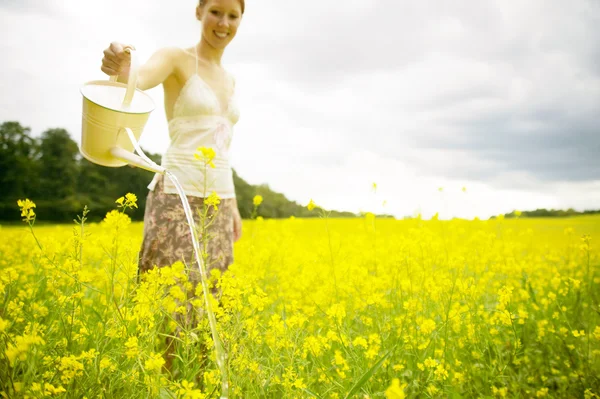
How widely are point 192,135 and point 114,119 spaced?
0.77 m

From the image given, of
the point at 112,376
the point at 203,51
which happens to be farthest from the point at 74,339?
the point at 203,51

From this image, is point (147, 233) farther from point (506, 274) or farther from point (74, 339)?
point (506, 274)

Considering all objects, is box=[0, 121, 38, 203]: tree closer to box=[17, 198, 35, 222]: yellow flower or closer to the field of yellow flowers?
the field of yellow flowers

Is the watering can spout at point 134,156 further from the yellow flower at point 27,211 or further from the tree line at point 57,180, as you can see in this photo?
the tree line at point 57,180

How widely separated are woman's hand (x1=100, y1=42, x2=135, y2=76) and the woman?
1.47ft

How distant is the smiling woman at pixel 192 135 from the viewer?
6.73 ft

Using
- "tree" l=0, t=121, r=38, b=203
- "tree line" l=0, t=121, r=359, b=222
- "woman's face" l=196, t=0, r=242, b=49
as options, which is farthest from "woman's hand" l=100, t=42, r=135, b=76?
"tree" l=0, t=121, r=38, b=203

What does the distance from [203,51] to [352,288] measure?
5.41 ft

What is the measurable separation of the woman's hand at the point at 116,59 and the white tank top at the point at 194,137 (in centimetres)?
64

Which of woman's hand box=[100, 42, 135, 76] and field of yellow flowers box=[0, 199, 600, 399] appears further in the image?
woman's hand box=[100, 42, 135, 76]

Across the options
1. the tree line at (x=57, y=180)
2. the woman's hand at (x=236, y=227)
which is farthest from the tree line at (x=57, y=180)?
the woman's hand at (x=236, y=227)

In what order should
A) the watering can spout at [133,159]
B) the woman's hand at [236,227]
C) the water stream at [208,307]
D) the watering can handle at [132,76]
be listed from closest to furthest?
the water stream at [208,307]
the watering can spout at [133,159]
the watering can handle at [132,76]
the woman's hand at [236,227]

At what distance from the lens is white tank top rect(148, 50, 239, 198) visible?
6.78ft

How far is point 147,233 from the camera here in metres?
2.06
